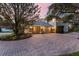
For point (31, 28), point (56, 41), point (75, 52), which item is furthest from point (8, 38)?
point (75, 52)

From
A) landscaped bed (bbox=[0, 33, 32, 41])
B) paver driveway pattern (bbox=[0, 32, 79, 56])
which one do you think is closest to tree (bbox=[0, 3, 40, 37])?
landscaped bed (bbox=[0, 33, 32, 41])

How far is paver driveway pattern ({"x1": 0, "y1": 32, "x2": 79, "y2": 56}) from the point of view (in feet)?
11.0

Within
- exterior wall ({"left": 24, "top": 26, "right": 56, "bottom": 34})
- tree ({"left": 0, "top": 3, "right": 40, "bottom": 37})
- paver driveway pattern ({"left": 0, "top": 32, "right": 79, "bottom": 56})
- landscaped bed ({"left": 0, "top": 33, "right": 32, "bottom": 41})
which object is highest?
tree ({"left": 0, "top": 3, "right": 40, "bottom": 37})

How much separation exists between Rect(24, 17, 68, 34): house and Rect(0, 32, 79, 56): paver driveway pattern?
0.07 m

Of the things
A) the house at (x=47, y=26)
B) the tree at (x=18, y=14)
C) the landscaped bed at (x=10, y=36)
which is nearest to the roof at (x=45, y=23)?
the house at (x=47, y=26)

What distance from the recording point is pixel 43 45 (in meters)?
3.38

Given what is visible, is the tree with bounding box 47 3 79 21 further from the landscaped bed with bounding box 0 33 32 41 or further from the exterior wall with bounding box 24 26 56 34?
the landscaped bed with bounding box 0 33 32 41

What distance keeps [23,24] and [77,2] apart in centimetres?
90

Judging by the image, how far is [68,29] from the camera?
133 inches

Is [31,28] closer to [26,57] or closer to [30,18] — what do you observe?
[30,18]

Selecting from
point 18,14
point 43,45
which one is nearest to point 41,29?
point 43,45

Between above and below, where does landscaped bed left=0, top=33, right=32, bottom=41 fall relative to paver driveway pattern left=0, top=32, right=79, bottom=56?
above

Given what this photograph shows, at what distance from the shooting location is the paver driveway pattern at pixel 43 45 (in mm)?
3355

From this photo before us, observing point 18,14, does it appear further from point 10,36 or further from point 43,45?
point 43,45
